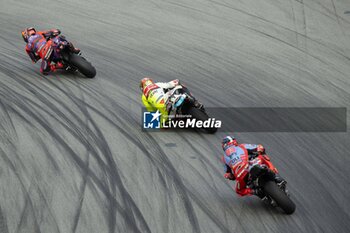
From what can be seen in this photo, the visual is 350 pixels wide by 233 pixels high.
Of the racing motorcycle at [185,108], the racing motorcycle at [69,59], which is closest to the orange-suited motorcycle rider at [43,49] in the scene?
the racing motorcycle at [69,59]

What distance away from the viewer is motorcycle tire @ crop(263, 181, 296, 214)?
1088cm

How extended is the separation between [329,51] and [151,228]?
1121cm

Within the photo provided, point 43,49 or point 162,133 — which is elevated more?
point 43,49

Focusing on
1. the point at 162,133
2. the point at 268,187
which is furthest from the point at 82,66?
the point at 268,187

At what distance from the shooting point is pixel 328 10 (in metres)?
22.5

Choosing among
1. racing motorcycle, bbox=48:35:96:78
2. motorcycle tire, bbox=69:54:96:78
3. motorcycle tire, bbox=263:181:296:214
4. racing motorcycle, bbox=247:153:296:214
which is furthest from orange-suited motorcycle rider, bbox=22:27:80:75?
motorcycle tire, bbox=263:181:296:214

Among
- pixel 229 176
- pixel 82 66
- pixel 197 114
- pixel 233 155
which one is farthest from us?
pixel 82 66

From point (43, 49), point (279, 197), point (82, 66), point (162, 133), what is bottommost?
point (162, 133)

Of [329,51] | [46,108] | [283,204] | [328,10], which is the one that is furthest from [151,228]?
[328,10]

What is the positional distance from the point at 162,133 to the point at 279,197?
392 centimetres

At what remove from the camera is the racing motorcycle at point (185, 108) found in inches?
550

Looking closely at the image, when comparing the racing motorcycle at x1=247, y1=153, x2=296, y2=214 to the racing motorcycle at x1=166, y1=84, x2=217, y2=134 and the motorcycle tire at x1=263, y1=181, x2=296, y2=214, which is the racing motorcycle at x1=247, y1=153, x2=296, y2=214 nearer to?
the motorcycle tire at x1=263, y1=181, x2=296, y2=214

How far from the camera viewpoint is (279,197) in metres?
10.9

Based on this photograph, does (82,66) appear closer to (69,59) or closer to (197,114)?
(69,59)
